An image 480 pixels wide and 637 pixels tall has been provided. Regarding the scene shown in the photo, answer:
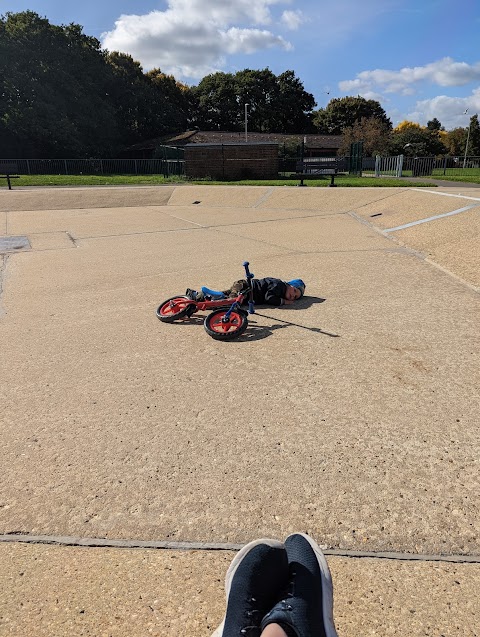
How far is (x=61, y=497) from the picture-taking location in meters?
2.44

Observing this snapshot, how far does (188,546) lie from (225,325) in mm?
2811

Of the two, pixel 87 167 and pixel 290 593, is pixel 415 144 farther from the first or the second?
pixel 290 593

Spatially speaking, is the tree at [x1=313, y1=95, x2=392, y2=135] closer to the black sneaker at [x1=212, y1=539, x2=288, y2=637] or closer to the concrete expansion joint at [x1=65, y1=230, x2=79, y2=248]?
the concrete expansion joint at [x1=65, y1=230, x2=79, y2=248]

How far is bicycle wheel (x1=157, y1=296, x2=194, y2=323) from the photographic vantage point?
505cm

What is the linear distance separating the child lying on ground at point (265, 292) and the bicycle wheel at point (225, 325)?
0.52 m

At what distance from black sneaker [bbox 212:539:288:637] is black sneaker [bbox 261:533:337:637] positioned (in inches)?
1.7

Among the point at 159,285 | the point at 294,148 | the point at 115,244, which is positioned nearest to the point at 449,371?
the point at 159,285

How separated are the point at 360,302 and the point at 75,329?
3.40 meters

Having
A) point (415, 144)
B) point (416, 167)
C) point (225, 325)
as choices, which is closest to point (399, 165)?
point (416, 167)

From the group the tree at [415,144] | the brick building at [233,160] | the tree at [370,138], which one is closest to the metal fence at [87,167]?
the brick building at [233,160]

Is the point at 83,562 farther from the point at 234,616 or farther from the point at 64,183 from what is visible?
Result: the point at 64,183

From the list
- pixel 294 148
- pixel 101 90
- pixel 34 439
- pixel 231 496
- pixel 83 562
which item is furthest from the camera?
pixel 101 90

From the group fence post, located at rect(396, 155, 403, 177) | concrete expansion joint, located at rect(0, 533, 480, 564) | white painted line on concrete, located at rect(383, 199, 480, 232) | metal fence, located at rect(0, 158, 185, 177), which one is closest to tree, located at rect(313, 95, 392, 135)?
metal fence, located at rect(0, 158, 185, 177)

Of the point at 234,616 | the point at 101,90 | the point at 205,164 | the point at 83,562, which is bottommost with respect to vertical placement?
the point at 83,562
